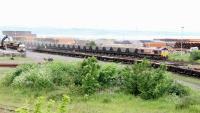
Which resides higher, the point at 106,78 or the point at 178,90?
the point at 106,78

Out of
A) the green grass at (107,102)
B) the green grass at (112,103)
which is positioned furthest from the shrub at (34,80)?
the green grass at (112,103)

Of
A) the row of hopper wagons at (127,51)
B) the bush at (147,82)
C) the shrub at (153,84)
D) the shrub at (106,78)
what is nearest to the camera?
the shrub at (153,84)

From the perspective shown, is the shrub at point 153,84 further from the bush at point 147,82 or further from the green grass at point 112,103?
the green grass at point 112,103

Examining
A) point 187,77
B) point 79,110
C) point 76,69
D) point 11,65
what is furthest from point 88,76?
point 11,65

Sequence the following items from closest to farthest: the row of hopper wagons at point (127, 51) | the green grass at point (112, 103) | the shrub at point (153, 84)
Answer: the green grass at point (112, 103) < the shrub at point (153, 84) < the row of hopper wagons at point (127, 51)

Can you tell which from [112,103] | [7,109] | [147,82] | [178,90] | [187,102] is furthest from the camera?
[178,90]

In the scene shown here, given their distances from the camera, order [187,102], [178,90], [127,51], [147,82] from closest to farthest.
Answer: [187,102], [147,82], [178,90], [127,51]

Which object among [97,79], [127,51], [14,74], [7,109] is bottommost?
[127,51]

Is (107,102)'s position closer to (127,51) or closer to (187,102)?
(187,102)

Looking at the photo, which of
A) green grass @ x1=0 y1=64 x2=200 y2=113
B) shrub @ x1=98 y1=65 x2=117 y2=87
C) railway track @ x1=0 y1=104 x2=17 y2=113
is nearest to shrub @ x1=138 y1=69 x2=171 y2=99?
green grass @ x1=0 y1=64 x2=200 y2=113

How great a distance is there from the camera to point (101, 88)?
23.4m

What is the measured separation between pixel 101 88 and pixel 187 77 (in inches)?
436

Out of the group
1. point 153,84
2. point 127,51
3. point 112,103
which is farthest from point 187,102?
point 127,51

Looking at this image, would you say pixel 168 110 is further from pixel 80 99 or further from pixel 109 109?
pixel 80 99
